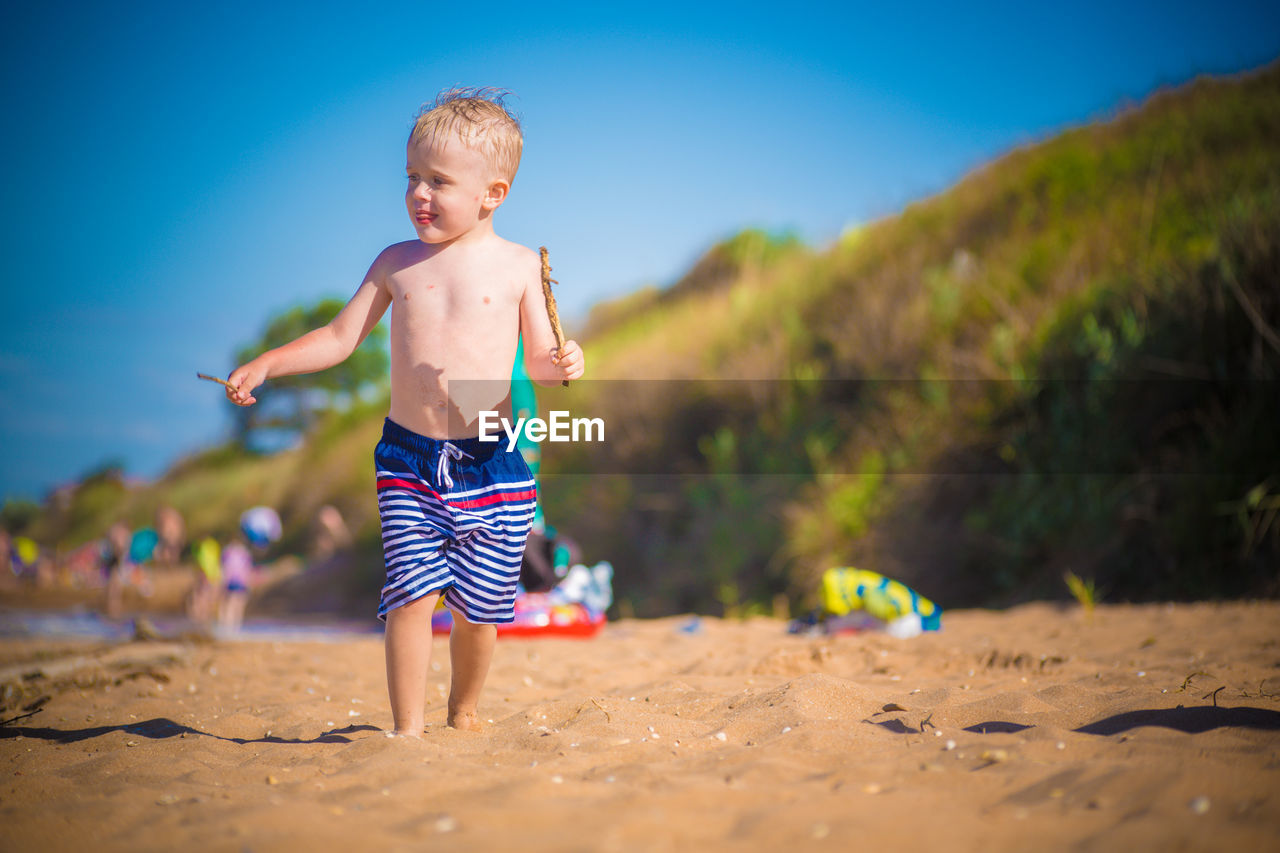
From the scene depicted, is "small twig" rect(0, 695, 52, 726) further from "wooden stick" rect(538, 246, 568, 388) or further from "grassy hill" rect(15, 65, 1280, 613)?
"grassy hill" rect(15, 65, 1280, 613)

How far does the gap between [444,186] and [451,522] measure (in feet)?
3.30

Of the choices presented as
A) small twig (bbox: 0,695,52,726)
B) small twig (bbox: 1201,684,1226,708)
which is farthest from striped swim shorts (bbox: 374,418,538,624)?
small twig (bbox: 1201,684,1226,708)

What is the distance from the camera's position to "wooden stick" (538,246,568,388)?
262 cm

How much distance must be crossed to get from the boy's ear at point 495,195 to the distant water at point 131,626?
683cm

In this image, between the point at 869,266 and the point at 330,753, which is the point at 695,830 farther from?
the point at 869,266

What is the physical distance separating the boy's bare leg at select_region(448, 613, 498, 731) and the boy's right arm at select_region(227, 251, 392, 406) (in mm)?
892

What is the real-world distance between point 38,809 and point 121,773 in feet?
0.99

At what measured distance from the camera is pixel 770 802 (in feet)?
5.51

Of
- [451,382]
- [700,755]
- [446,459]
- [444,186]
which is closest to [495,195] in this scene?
[444,186]

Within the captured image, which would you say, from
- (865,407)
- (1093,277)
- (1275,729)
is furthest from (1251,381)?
(1275,729)

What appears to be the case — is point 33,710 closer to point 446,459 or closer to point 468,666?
point 468,666

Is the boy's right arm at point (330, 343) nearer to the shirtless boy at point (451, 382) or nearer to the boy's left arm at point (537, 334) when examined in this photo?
the shirtless boy at point (451, 382)

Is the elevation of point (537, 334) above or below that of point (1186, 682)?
above

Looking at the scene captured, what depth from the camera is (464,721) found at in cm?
261
